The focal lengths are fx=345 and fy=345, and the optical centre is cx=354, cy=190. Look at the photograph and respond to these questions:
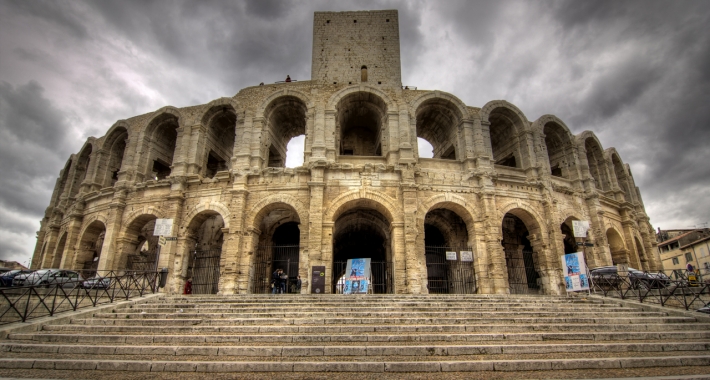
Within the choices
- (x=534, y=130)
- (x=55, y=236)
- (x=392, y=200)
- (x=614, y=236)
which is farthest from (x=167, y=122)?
(x=614, y=236)

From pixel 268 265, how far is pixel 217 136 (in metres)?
7.84

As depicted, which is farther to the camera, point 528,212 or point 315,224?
point 528,212

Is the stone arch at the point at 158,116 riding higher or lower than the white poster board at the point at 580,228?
higher

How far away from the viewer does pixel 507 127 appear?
62.0ft

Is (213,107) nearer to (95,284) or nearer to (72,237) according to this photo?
(72,237)

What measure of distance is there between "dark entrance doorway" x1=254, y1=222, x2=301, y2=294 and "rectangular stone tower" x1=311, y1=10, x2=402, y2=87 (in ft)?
27.4

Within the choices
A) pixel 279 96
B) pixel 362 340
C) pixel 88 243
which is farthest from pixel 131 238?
pixel 362 340

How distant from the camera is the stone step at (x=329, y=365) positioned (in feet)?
16.4

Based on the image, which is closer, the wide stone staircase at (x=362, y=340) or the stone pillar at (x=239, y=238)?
the wide stone staircase at (x=362, y=340)

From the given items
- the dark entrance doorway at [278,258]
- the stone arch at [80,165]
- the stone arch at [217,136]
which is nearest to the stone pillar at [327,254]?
the dark entrance doorway at [278,258]

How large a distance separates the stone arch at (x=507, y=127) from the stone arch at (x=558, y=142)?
3.11ft

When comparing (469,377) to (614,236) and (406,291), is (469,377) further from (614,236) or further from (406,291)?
(614,236)

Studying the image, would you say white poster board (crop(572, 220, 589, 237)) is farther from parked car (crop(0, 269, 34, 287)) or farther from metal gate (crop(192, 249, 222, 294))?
parked car (crop(0, 269, 34, 287))

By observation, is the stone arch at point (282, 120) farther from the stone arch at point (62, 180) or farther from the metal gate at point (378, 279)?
the stone arch at point (62, 180)
